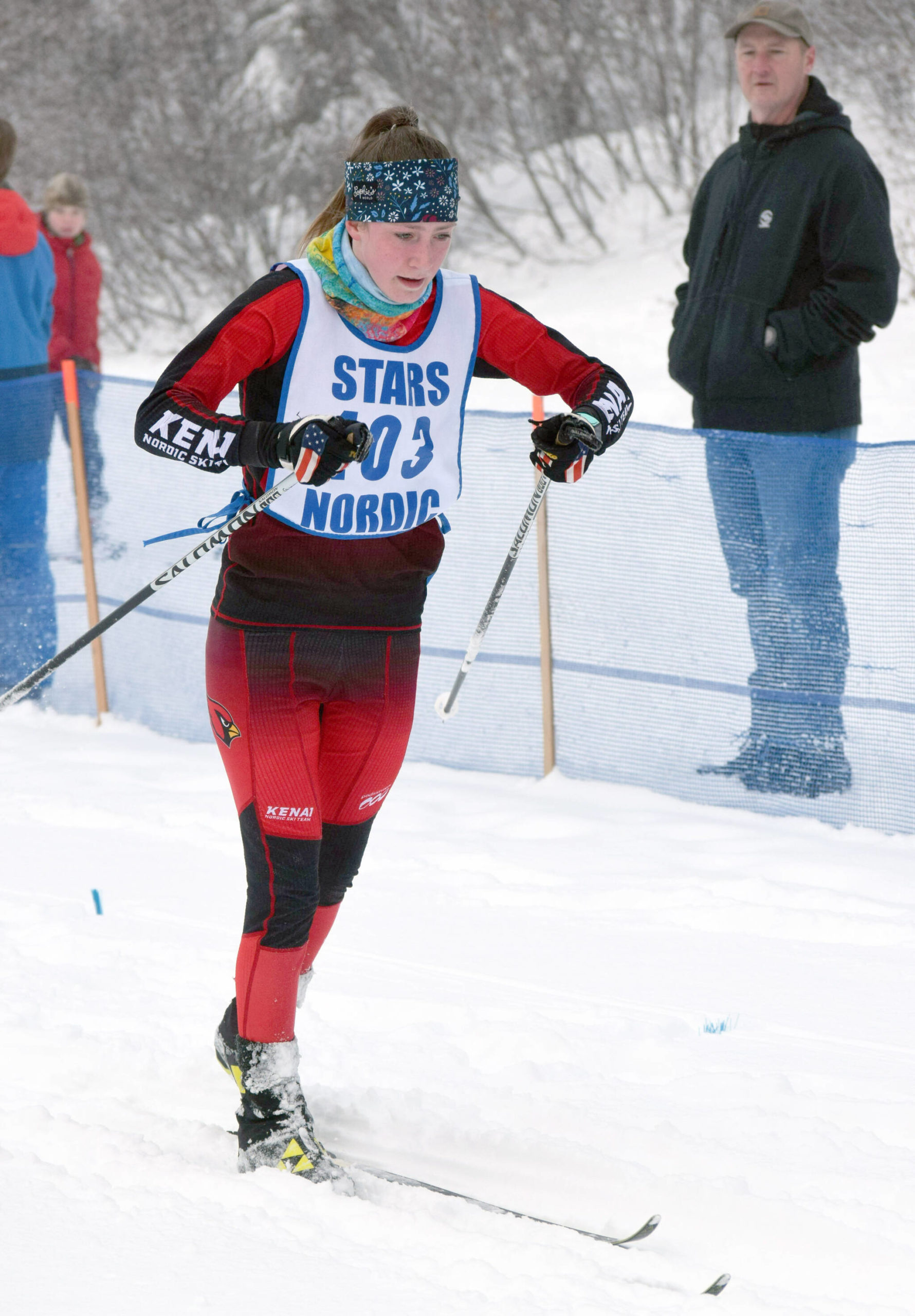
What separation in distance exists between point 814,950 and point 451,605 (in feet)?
6.88

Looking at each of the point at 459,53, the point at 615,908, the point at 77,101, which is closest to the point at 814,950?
the point at 615,908

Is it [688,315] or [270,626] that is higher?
[688,315]

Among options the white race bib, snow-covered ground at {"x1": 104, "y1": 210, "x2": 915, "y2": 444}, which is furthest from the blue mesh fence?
the white race bib

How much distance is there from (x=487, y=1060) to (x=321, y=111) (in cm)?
1396

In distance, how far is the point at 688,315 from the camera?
16.0 feet

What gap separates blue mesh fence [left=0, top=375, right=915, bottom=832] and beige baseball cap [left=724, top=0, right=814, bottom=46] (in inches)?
Result: 51.7

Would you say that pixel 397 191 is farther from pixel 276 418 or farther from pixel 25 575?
pixel 25 575

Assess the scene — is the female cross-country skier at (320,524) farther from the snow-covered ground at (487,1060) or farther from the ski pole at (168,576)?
the snow-covered ground at (487,1060)

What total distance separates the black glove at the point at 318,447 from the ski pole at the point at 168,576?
0.03 meters

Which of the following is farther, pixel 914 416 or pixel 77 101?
pixel 77 101

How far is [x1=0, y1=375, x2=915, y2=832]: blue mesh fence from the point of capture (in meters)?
4.64

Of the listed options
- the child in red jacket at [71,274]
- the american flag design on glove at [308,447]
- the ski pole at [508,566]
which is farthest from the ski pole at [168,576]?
the child in red jacket at [71,274]

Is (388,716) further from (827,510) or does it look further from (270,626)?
(827,510)

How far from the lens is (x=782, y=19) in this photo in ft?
15.3
